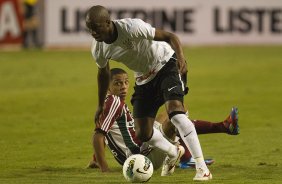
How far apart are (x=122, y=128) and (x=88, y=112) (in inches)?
254

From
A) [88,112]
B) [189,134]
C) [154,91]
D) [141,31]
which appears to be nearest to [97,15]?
[141,31]

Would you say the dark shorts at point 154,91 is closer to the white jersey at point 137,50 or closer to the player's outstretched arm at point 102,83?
the white jersey at point 137,50

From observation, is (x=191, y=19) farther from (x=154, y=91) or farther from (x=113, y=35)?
(x=113, y=35)

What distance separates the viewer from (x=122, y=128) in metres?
10.4

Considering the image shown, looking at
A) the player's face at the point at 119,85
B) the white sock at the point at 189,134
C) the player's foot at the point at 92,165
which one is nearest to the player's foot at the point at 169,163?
the white sock at the point at 189,134

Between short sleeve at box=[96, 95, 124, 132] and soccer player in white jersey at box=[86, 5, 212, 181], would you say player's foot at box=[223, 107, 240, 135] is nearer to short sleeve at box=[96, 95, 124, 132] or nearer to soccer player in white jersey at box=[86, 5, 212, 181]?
soccer player in white jersey at box=[86, 5, 212, 181]

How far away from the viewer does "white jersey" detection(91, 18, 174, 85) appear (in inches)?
356

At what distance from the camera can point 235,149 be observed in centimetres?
1204

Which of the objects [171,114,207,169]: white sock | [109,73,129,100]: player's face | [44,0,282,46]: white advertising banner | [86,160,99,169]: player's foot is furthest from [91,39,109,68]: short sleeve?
[44,0,282,46]: white advertising banner

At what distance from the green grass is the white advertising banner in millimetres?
590

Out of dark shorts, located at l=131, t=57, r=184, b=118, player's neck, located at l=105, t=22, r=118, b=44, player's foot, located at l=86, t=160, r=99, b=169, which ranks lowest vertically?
player's foot, located at l=86, t=160, r=99, b=169

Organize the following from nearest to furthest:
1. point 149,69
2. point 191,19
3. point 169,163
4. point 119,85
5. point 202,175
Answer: point 202,175
point 149,69
point 169,163
point 119,85
point 191,19

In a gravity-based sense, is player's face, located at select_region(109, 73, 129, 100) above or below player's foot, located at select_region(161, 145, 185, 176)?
above

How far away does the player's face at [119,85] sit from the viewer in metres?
10.6
